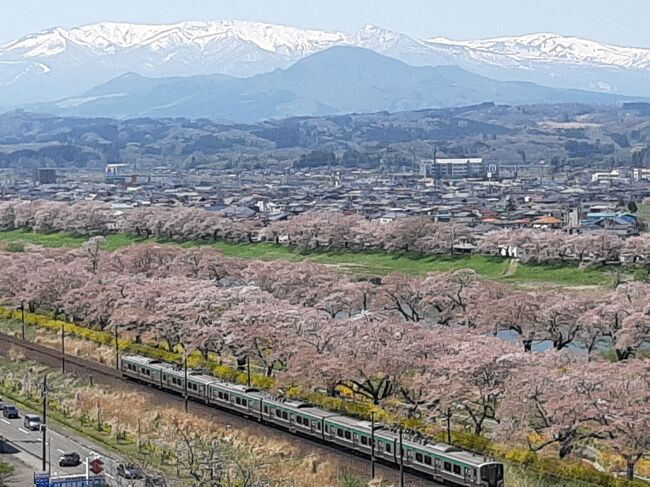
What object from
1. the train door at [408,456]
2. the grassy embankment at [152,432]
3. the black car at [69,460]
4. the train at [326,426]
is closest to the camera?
the train at [326,426]

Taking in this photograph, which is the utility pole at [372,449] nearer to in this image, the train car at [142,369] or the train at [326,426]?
the train at [326,426]

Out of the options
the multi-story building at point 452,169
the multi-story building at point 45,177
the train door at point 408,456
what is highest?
the train door at point 408,456

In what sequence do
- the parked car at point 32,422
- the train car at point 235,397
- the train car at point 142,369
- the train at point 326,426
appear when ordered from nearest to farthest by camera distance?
the train at point 326,426, the parked car at point 32,422, the train car at point 235,397, the train car at point 142,369

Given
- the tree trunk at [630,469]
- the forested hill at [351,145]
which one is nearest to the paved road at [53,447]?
the tree trunk at [630,469]

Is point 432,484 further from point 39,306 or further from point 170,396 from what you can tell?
point 39,306

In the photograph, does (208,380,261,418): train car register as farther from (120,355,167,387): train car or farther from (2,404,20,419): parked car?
(2,404,20,419): parked car

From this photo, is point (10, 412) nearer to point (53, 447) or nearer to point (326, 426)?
point (53, 447)
